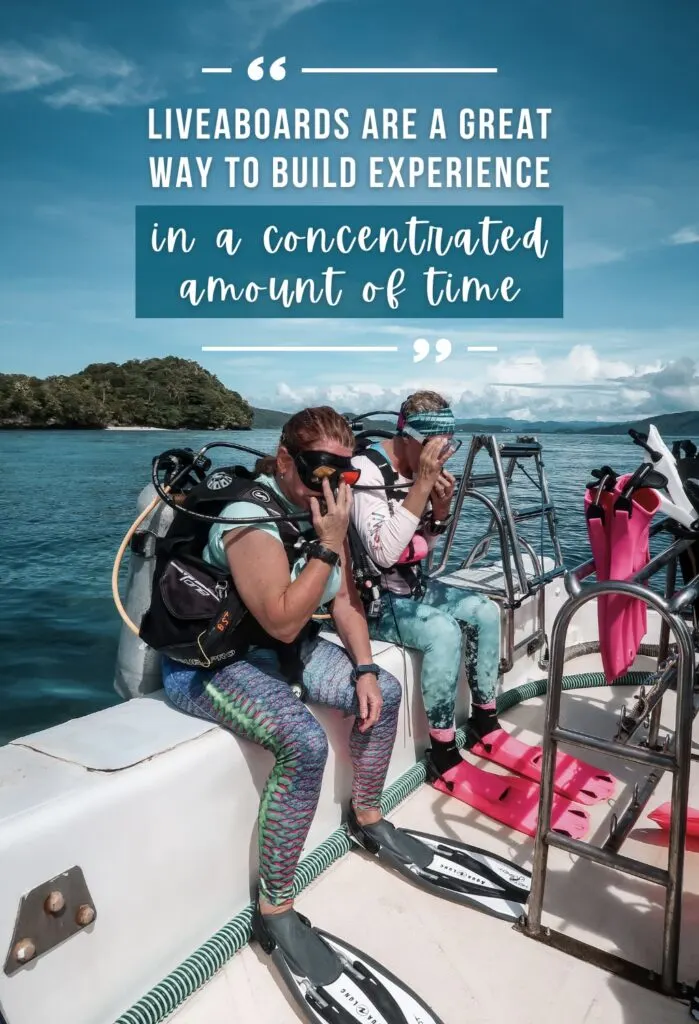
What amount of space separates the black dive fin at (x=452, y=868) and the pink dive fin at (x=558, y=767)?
526mm

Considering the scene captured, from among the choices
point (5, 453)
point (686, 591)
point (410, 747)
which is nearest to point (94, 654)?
point (410, 747)

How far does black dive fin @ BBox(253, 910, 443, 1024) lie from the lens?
1.70m

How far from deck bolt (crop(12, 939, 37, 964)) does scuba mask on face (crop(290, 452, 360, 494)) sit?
1170mm

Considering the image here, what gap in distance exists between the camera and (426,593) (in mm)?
3006

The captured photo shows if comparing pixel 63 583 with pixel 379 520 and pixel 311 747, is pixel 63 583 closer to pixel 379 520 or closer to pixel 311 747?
pixel 379 520

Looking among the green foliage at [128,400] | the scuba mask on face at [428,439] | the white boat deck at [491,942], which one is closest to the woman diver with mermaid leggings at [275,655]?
the white boat deck at [491,942]

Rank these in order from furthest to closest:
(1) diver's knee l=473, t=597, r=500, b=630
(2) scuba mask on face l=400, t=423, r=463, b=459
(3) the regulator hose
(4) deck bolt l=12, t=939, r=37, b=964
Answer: (1) diver's knee l=473, t=597, r=500, b=630, (2) scuba mask on face l=400, t=423, r=463, b=459, (3) the regulator hose, (4) deck bolt l=12, t=939, r=37, b=964

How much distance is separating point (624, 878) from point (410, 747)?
33.5 inches

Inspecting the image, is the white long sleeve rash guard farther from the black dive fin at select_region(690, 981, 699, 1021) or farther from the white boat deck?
the black dive fin at select_region(690, 981, 699, 1021)

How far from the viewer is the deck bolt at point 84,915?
1.53 metres

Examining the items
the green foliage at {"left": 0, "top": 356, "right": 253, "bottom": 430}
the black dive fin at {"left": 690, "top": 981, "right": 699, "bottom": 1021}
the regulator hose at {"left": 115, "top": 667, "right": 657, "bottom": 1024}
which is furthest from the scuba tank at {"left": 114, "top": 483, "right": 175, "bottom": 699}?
the green foliage at {"left": 0, "top": 356, "right": 253, "bottom": 430}

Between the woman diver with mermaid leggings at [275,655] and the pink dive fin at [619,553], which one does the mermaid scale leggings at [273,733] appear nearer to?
the woman diver with mermaid leggings at [275,655]

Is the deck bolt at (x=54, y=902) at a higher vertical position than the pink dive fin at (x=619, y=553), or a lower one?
lower

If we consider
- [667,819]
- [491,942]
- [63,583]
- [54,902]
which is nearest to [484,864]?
[491,942]
